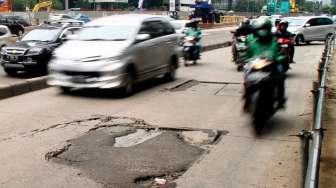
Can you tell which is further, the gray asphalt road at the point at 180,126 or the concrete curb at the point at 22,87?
the concrete curb at the point at 22,87

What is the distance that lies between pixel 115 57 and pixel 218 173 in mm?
5758

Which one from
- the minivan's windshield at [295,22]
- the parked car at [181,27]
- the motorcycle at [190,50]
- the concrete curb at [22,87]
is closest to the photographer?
the concrete curb at [22,87]

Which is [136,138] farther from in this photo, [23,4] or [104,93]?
[23,4]

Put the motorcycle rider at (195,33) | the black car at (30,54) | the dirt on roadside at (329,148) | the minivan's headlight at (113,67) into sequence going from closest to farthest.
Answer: the dirt on roadside at (329,148) < the minivan's headlight at (113,67) < the black car at (30,54) < the motorcycle rider at (195,33)

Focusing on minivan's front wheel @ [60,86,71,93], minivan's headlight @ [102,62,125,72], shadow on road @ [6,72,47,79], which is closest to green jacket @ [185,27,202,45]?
shadow on road @ [6,72,47,79]

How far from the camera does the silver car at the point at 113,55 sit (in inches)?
453

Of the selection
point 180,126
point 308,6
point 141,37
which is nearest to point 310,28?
point 141,37

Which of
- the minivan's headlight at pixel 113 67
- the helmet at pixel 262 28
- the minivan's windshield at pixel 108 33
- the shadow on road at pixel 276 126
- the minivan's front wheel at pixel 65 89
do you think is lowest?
the shadow on road at pixel 276 126

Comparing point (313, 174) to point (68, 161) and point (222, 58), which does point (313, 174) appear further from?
point (222, 58)

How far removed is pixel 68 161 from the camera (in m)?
6.83

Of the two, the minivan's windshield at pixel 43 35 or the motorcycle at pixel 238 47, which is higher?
the minivan's windshield at pixel 43 35

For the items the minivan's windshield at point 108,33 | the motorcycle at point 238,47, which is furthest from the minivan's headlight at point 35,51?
the motorcycle at point 238,47

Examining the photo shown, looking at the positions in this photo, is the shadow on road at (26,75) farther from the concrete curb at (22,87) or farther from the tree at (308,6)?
the tree at (308,6)

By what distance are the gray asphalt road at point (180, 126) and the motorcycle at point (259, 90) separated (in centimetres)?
36
